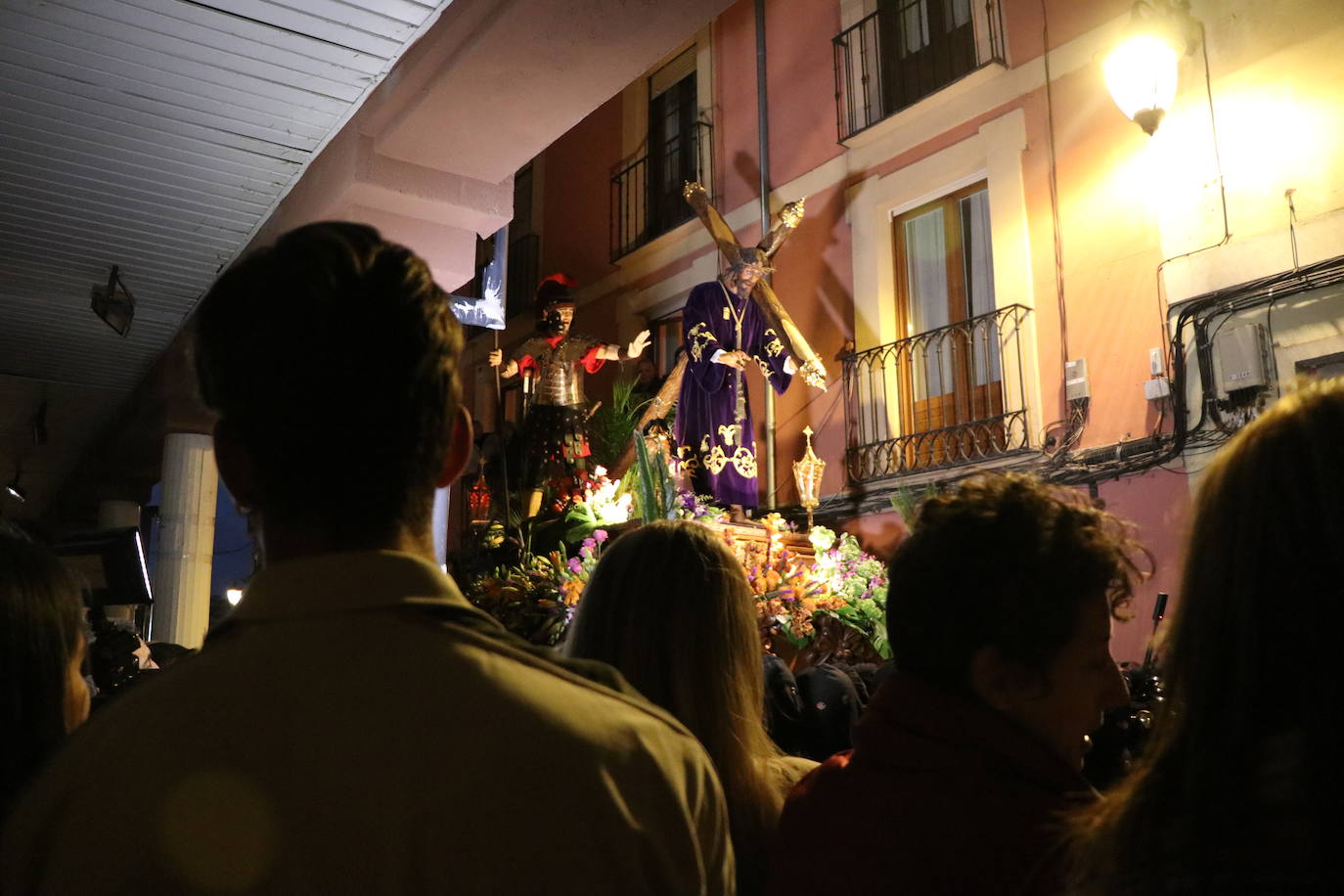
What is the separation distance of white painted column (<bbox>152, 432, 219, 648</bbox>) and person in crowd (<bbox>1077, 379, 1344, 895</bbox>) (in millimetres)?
7793

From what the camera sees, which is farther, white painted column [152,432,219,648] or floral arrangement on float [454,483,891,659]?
white painted column [152,432,219,648]

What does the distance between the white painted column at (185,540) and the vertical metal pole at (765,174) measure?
4465 millimetres

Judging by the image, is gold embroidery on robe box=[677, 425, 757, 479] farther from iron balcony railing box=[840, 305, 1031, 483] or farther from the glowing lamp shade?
the glowing lamp shade

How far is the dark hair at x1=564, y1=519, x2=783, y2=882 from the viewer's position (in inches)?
72.7

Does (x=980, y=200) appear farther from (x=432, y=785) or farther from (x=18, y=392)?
(x=432, y=785)

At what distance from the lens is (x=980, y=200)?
881cm

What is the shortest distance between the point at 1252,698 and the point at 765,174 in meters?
10.0

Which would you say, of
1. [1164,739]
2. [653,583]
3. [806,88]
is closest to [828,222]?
[806,88]

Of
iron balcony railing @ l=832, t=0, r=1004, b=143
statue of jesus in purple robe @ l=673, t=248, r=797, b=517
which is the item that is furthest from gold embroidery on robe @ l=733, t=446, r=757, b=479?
iron balcony railing @ l=832, t=0, r=1004, b=143

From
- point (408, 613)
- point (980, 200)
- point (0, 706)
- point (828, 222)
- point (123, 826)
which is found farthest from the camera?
point (828, 222)

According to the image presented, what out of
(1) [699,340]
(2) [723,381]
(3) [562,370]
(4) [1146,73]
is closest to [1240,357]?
(4) [1146,73]

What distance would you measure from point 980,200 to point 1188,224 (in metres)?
1.96

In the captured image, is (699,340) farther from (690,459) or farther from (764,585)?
(764,585)

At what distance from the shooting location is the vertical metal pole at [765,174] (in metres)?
9.88
